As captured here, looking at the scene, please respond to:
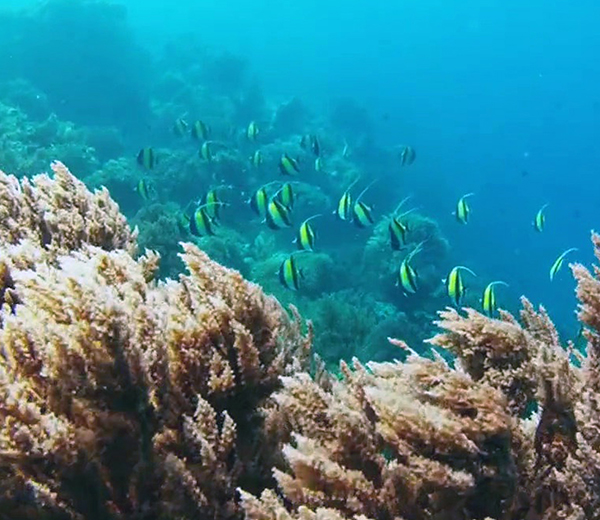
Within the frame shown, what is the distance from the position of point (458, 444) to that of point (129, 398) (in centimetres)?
100

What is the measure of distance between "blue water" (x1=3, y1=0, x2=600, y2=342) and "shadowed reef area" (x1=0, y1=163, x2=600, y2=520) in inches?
572

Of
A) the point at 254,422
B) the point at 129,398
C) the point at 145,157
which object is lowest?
the point at 129,398

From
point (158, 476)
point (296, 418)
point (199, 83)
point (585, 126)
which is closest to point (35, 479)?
point (158, 476)

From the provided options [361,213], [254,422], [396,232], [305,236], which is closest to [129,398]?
[254,422]

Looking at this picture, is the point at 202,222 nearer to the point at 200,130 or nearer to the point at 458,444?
the point at 200,130

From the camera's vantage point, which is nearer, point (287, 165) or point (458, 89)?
point (287, 165)

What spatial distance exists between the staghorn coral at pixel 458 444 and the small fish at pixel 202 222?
20.7 feet

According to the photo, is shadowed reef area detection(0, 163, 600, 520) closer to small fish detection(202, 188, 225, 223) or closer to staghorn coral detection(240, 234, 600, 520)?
staghorn coral detection(240, 234, 600, 520)

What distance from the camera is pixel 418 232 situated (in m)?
15.8

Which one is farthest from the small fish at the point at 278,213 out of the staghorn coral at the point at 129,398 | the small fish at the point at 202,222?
the staghorn coral at the point at 129,398

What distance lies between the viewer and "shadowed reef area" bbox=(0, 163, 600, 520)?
1.66 m

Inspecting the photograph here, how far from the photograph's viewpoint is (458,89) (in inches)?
3861

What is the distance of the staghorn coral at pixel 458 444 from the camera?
5.36 feet

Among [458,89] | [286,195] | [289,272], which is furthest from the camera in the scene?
[458,89]
